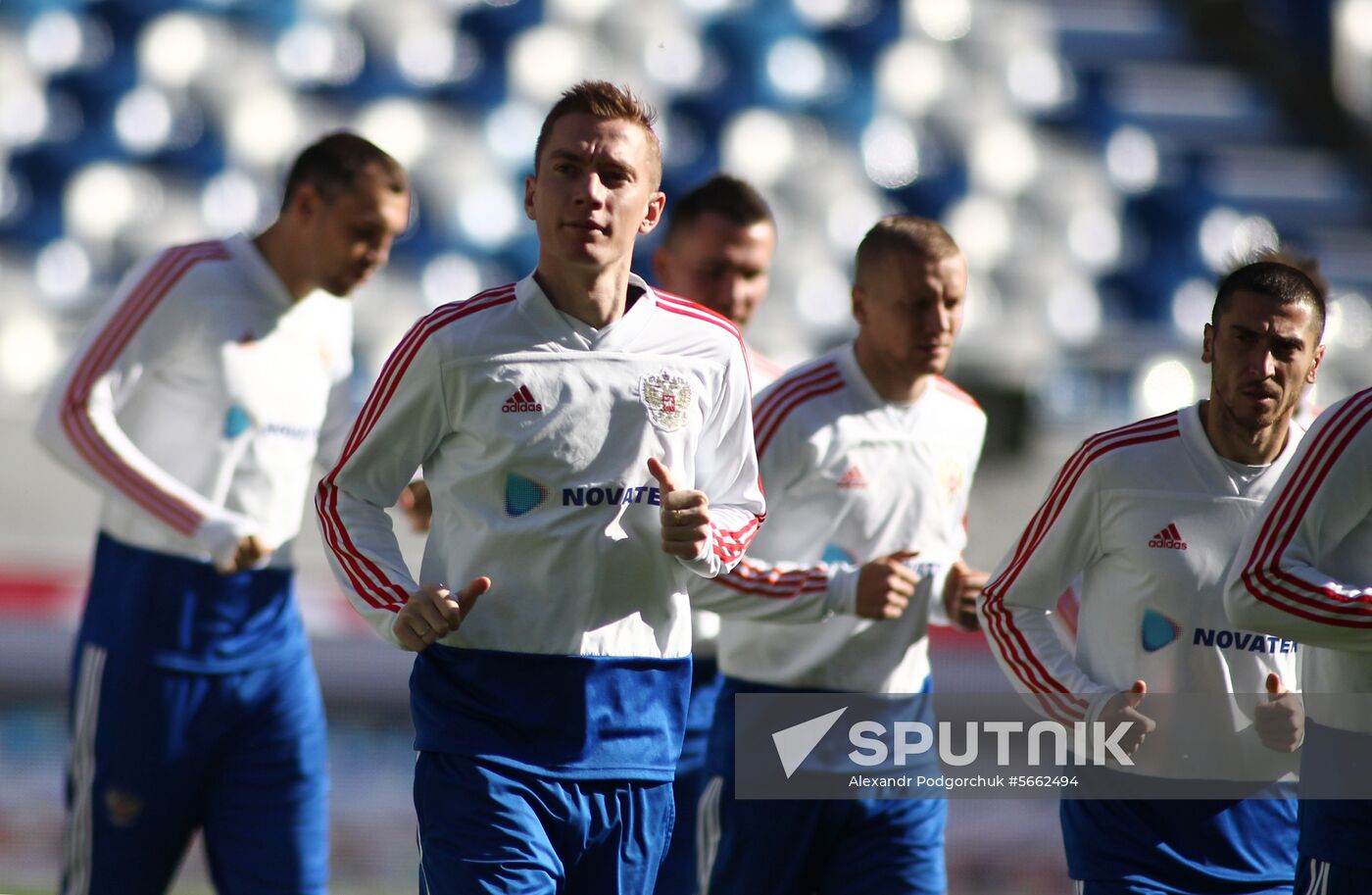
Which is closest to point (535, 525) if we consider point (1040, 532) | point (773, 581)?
point (773, 581)

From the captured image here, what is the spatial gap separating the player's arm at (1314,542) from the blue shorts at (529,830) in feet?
3.89

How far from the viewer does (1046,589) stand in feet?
12.0

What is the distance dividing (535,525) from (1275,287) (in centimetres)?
162

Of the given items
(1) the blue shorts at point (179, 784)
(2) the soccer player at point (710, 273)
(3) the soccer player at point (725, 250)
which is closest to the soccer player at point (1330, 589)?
(2) the soccer player at point (710, 273)

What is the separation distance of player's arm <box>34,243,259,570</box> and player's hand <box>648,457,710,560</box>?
144 cm

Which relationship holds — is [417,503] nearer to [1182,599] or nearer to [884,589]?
[884,589]

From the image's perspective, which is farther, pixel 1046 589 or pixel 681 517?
pixel 1046 589

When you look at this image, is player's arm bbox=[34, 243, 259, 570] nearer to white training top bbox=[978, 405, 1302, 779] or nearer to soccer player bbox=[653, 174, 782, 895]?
soccer player bbox=[653, 174, 782, 895]

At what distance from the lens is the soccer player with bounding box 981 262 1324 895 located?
138 inches

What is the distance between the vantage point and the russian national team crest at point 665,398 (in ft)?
10.5

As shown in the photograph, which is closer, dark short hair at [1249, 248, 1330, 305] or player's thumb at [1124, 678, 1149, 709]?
player's thumb at [1124, 678, 1149, 709]

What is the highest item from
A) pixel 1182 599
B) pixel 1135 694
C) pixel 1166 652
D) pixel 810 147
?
pixel 810 147

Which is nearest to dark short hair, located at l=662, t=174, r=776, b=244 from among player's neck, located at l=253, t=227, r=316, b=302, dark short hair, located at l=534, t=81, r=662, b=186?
player's neck, located at l=253, t=227, r=316, b=302

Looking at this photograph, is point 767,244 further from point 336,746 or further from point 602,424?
point 336,746
